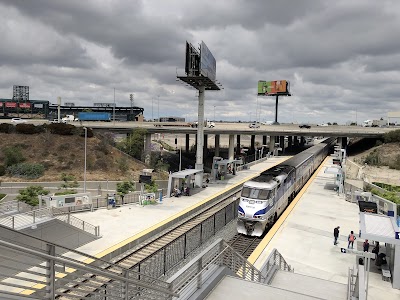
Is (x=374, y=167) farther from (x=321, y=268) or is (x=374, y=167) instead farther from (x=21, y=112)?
(x=21, y=112)

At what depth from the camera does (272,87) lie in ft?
441

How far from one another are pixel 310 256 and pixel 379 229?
5659mm

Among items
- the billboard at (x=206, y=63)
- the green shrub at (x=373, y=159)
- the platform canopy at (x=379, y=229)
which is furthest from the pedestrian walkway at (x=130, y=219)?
the green shrub at (x=373, y=159)

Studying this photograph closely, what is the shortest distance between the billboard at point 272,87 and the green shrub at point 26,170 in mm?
106190

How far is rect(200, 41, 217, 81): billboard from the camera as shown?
3491 centimetres

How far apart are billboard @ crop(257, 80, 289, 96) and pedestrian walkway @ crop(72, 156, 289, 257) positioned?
107 metres

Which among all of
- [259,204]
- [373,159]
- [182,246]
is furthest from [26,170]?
[373,159]

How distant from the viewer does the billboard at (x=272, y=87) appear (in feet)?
434

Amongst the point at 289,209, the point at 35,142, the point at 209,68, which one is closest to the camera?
the point at 289,209

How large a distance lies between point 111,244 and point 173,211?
860cm

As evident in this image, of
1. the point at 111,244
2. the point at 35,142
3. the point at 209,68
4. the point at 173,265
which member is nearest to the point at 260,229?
the point at 173,265

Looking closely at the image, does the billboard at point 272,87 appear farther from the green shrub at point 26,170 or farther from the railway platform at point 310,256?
the green shrub at point 26,170

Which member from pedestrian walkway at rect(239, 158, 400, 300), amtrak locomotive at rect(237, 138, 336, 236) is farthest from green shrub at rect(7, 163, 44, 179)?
pedestrian walkway at rect(239, 158, 400, 300)

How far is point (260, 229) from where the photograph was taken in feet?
70.5
